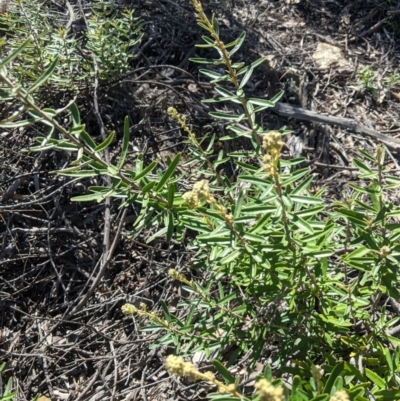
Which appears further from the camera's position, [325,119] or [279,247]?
[325,119]

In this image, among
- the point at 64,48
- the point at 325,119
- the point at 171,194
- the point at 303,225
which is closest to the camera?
the point at 303,225

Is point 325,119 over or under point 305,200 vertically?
under

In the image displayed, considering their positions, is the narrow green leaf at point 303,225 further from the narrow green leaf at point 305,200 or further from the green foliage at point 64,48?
the green foliage at point 64,48

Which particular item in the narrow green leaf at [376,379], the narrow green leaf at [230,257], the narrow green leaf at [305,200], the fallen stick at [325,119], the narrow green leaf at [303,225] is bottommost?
the fallen stick at [325,119]

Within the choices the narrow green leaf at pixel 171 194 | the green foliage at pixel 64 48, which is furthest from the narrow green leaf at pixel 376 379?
the green foliage at pixel 64 48

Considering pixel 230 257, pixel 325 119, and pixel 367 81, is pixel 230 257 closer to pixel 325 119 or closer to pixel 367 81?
pixel 325 119

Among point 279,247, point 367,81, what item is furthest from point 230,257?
point 367,81

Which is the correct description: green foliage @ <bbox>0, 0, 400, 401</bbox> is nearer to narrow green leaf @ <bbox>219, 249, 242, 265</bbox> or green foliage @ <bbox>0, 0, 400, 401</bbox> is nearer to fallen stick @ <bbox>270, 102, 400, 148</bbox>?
narrow green leaf @ <bbox>219, 249, 242, 265</bbox>

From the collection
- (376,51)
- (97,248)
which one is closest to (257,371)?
(97,248)

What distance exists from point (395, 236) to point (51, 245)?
2239 millimetres

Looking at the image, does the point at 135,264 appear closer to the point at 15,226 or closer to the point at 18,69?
the point at 15,226

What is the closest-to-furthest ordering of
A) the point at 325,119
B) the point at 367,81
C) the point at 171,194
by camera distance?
the point at 171,194 < the point at 325,119 < the point at 367,81

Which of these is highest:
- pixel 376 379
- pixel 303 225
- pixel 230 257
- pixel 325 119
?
pixel 303 225

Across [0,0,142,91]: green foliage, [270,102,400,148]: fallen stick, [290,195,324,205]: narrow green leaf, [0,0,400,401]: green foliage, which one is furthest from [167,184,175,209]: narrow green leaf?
[270,102,400,148]: fallen stick
